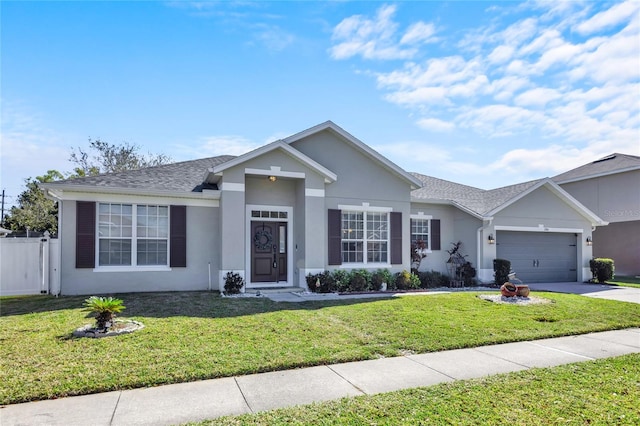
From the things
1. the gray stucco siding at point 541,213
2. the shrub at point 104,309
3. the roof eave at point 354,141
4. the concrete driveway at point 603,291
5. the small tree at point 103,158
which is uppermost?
the small tree at point 103,158

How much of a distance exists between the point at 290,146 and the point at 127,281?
249 inches

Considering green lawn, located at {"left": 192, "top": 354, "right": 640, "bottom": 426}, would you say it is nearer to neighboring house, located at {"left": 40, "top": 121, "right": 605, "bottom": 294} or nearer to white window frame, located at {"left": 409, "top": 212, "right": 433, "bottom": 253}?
neighboring house, located at {"left": 40, "top": 121, "right": 605, "bottom": 294}

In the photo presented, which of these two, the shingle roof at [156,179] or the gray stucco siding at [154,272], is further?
the shingle roof at [156,179]

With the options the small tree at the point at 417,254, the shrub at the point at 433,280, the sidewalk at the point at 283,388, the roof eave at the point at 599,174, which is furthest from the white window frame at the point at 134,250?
the roof eave at the point at 599,174

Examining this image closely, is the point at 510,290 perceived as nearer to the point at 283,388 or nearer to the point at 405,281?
the point at 405,281

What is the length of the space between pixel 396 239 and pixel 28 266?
11286mm

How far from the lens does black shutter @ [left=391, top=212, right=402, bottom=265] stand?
13.5 metres

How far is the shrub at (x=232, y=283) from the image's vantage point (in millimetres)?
10938

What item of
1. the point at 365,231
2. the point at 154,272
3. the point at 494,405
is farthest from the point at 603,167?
the point at 154,272

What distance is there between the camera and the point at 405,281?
43.3ft

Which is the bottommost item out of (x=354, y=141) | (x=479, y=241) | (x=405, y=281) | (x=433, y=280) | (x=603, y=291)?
(x=603, y=291)

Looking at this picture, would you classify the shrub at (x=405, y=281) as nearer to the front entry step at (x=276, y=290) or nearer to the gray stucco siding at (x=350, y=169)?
the gray stucco siding at (x=350, y=169)

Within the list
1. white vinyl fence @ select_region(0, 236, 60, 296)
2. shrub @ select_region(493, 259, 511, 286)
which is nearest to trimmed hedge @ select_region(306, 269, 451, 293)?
shrub @ select_region(493, 259, 511, 286)

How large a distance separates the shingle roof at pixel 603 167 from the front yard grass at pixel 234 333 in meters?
14.2
